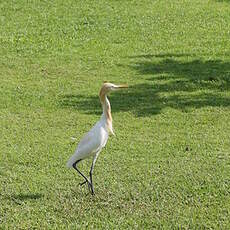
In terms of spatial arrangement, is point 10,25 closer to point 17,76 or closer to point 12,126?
point 17,76

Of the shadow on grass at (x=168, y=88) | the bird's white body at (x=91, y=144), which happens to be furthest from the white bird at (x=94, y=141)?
the shadow on grass at (x=168, y=88)

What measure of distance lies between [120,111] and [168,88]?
46.5 inches

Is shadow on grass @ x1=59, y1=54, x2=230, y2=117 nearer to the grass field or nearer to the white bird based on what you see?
the grass field

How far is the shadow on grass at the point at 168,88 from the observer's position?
9.06m

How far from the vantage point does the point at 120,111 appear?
8.85 metres

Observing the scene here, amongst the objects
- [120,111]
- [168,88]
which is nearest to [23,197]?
[120,111]

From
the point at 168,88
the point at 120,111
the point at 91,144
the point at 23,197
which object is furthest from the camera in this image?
the point at 168,88

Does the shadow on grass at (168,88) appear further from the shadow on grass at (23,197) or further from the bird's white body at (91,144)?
the shadow on grass at (23,197)

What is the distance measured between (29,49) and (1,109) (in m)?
3.02

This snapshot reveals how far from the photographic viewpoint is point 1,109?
354 inches

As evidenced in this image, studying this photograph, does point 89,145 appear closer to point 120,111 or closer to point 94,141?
point 94,141

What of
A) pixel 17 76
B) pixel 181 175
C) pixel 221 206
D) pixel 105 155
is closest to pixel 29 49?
pixel 17 76

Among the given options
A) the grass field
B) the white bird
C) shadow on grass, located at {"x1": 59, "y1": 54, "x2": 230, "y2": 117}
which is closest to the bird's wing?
the white bird

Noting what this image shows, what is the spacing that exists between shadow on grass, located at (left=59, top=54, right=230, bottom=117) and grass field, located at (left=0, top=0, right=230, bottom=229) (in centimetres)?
2
